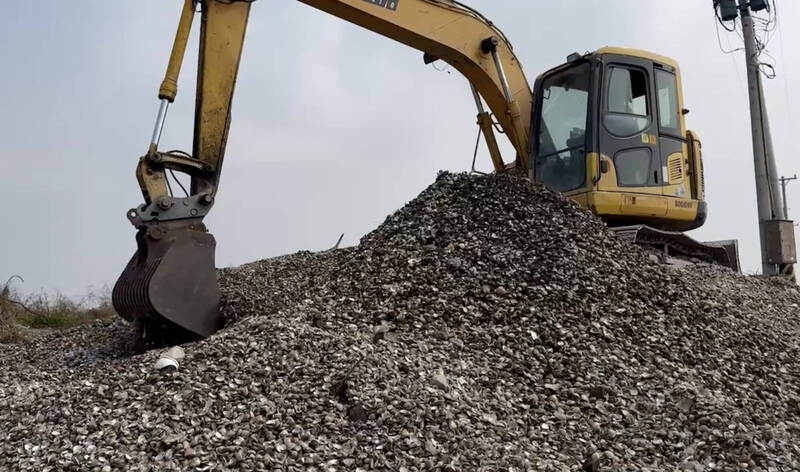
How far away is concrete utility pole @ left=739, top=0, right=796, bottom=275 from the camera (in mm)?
10344

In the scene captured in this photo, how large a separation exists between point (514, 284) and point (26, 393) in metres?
3.24

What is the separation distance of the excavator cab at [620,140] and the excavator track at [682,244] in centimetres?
20

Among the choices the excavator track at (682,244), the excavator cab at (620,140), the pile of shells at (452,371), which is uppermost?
the excavator cab at (620,140)

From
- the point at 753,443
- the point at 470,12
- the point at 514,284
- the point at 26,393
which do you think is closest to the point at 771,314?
the point at 514,284

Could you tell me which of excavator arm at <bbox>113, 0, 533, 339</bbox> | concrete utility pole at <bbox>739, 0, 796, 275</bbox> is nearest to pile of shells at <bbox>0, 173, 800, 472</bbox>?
excavator arm at <bbox>113, 0, 533, 339</bbox>

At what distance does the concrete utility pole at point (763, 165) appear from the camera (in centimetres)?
1034

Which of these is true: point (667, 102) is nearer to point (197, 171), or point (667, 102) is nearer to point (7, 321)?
point (197, 171)

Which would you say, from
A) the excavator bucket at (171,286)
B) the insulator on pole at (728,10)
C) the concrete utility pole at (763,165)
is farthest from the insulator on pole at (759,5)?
the excavator bucket at (171,286)

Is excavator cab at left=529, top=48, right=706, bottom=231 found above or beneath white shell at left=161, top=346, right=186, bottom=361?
above

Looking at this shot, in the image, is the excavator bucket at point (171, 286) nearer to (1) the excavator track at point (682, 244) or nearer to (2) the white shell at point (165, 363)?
(2) the white shell at point (165, 363)

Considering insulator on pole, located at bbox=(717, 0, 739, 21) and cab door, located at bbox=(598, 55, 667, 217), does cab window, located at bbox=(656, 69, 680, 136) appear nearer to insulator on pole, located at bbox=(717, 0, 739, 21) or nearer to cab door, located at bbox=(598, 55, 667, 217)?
cab door, located at bbox=(598, 55, 667, 217)

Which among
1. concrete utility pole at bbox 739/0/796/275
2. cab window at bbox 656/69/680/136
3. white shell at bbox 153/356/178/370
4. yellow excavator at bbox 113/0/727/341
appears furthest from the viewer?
concrete utility pole at bbox 739/0/796/275

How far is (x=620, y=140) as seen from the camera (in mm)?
7633

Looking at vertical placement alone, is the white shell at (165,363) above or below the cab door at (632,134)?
below
